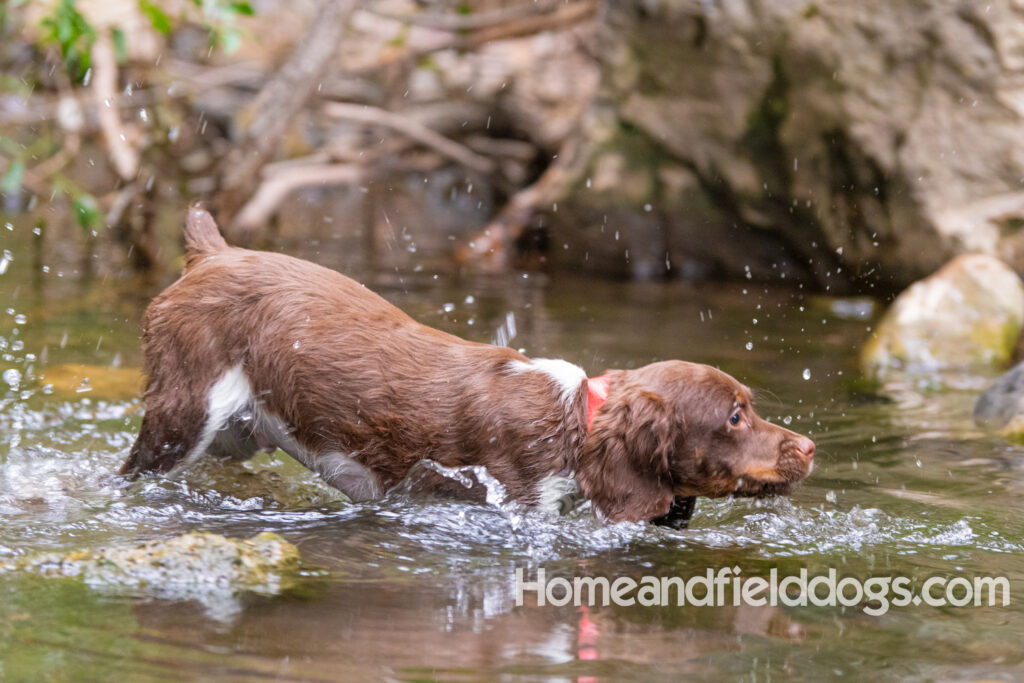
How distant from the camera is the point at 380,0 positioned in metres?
14.6

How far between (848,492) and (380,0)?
36.9 feet

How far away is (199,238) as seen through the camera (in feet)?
16.0

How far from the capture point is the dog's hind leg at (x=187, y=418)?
4.48m

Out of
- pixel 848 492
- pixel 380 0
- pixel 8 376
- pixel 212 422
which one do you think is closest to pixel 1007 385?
pixel 848 492

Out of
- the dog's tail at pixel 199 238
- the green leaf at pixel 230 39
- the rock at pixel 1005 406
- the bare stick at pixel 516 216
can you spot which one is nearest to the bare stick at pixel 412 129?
the bare stick at pixel 516 216

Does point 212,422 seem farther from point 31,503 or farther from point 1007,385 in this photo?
point 1007,385

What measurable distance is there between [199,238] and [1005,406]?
170 inches

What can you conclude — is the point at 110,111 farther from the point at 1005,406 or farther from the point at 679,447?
the point at 1005,406

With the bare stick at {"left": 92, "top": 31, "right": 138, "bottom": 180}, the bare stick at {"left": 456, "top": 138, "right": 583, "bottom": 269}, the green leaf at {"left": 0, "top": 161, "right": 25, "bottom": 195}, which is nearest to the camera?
the green leaf at {"left": 0, "top": 161, "right": 25, "bottom": 195}

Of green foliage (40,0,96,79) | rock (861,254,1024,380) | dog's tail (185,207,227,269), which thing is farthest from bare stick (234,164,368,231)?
rock (861,254,1024,380)

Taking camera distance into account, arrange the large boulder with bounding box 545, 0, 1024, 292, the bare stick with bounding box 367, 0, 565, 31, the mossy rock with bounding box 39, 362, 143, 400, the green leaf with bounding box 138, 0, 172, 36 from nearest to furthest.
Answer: the green leaf with bounding box 138, 0, 172, 36 < the mossy rock with bounding box 39, 362, 143, 400 < the large boulder with bounding box 545, 0, 1024, 292 < the bare stick with bounding box 367, 0, 565, 31

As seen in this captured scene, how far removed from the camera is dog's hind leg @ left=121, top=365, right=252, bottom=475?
4480mm

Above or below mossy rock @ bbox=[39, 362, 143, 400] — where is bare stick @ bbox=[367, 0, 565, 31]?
above

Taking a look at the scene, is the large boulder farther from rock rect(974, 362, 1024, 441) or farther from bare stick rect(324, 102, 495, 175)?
rock rect(974, 362, 1024, 441)
